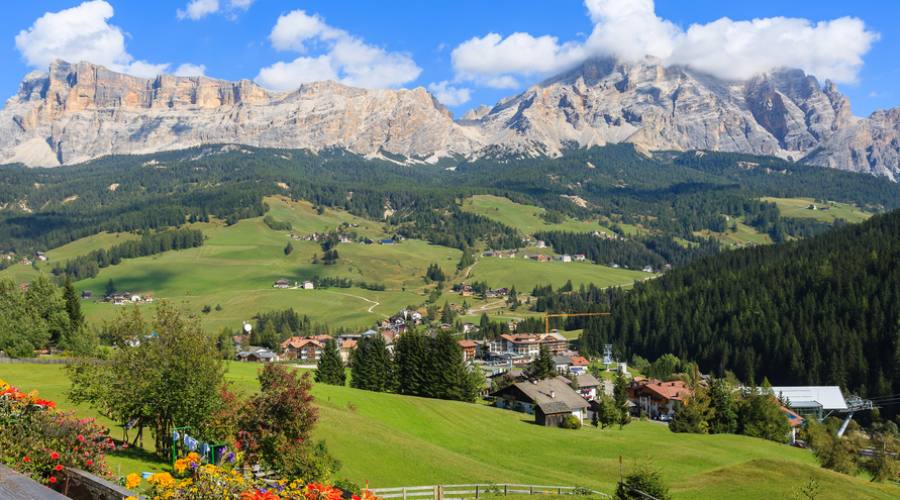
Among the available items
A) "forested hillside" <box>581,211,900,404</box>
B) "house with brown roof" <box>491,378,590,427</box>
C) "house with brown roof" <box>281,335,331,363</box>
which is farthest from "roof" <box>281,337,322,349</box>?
"house with brown roof" <box>491,378,590,427</box>

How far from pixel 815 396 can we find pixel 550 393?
216 ft

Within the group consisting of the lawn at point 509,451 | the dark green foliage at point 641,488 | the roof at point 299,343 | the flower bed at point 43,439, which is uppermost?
the flower bed at point 43,439

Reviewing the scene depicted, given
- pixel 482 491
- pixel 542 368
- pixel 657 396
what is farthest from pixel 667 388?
pixel 482 491

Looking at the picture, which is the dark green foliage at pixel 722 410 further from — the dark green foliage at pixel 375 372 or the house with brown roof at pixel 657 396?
the dark green foliage at pixel 375 372

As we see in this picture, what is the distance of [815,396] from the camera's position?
134 metres

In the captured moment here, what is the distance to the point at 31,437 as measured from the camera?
1733 centimetres

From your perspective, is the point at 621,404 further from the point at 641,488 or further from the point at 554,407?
the point at 641,488

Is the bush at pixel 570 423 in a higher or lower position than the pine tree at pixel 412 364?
lower

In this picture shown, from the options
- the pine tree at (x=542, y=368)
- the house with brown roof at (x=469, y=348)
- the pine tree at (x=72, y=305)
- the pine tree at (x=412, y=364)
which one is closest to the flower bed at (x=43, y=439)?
the pine tree at (x=412, y=364)

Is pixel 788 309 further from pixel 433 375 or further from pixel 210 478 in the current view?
pixel 210 478

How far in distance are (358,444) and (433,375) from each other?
146 feet

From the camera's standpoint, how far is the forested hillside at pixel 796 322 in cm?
15112

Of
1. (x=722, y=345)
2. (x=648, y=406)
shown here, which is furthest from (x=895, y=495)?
(x=722, y=345)

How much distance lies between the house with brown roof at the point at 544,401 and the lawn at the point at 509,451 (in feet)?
10.8
